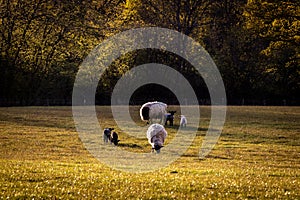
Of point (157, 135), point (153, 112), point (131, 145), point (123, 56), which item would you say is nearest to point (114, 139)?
point (131, 145)

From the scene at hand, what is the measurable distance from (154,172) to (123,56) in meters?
51.3

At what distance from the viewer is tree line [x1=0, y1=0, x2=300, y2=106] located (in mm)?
66125

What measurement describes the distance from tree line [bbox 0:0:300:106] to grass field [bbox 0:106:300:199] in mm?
15435

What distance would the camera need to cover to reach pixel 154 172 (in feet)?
61.1

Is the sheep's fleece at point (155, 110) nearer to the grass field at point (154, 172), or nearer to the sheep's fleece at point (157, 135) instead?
the grass field at point (154, 172)

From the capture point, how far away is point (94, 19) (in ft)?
229

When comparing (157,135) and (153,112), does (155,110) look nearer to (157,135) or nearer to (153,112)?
(153,112)

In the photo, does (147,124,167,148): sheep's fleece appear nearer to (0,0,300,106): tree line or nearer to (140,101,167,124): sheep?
(140,101,167,124): sheep

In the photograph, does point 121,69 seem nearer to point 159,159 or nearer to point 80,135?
point 80,135

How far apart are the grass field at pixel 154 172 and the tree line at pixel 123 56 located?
608 inches

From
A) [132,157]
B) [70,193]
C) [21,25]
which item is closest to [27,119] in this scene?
[21,25]

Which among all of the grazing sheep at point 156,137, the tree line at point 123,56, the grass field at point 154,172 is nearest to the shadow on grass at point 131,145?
the grass field at point 154,172

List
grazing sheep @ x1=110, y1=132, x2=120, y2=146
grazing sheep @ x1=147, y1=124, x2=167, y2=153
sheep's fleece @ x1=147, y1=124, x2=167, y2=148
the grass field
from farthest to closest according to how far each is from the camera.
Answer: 1. grazing sheep @ x1=110, y1=132, x2=120, y2=146
2. sheep's fleece @ x1=147, y1=124, x2=167, y2=148
3. grazing sheep @ x1=147, y1=124, x2=167, y2=153
4. the grass field

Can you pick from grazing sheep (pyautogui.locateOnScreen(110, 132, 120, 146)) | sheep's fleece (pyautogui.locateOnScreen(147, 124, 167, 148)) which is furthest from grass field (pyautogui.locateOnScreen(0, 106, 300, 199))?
sheep's fleece (pyautogui.locateOnScreen(147, 124, 167, 148))
